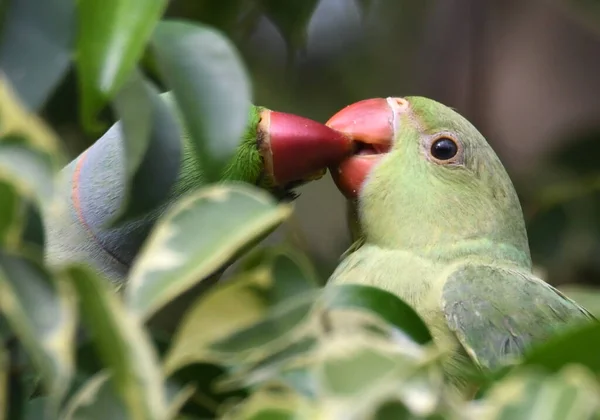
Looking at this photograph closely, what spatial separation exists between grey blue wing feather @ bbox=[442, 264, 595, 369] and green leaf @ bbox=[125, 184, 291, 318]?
1.40 ft

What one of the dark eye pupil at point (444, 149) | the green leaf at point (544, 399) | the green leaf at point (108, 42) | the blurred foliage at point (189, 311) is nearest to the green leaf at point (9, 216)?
the blurred foliage at point (189, 311)

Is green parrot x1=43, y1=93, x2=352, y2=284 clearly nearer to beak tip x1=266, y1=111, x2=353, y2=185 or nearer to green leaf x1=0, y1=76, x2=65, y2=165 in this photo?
beak tip x1=266, y1=111, x2=353, y2=185

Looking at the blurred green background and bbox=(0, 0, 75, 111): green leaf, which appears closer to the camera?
bbox=(0, 0, 75, 111): green leaf

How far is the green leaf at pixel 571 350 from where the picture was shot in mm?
399

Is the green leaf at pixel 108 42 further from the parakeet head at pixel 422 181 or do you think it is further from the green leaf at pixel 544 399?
the parakeet head at pixel 422 181

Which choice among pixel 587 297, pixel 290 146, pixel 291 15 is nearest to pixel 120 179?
pixel 290 146

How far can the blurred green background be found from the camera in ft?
5.63

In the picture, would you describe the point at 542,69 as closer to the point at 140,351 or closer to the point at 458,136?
the point at 458,136

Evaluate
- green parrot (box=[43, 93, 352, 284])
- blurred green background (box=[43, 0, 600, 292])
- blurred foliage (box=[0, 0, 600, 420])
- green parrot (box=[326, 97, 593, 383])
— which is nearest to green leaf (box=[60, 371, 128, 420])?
blurred foliage (box=[0, 0, 600, 420])

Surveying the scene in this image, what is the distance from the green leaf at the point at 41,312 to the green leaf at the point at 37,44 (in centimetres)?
12

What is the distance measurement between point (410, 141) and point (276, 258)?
514 mm

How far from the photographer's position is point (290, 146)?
790mm

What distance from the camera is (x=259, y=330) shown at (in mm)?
405

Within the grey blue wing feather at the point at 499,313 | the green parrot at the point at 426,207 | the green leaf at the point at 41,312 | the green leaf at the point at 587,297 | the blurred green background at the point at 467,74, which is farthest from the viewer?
the blurred green background at the point at 467,74
